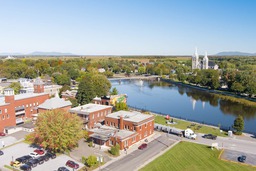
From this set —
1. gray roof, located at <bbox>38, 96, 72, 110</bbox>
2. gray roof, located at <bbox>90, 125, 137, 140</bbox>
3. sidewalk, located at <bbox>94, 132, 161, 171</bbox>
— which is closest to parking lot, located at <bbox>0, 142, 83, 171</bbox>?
sidewalk, located at <bbox>94, 132, 161, 171</bbox>

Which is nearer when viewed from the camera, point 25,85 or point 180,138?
point 180,138

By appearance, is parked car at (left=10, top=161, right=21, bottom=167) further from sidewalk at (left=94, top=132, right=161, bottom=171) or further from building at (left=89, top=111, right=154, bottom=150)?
building at (left=89, top=111, right=154, bottom=150)

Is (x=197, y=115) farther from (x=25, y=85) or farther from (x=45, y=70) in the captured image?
(x=45, y=70)

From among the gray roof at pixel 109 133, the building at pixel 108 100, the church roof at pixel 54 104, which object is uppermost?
the church roof at pixel 54 104

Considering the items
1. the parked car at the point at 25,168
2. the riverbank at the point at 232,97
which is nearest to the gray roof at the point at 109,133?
the parked car at the point at 25,168

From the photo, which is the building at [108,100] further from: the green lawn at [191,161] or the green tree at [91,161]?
the green tree at [91,161]

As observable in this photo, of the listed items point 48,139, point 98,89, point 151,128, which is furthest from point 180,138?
point 98,89
